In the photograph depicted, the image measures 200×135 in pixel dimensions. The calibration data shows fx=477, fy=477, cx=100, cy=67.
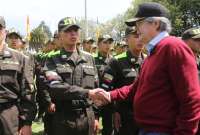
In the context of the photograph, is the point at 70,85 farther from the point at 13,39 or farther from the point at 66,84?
the point at 13,39

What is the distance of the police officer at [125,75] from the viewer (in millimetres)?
6820

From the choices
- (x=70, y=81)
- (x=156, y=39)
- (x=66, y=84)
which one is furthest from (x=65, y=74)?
(x=156, y=39)

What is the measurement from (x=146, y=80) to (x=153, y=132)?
48cm

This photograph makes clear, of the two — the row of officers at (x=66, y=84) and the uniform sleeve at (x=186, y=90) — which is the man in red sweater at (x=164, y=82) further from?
the row of officers at (x=66, y=84)

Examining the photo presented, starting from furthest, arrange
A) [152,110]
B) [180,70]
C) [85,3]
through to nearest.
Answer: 1. [85,3]
2. [152,110]
3. [180,70]

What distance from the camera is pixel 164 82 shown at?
423 centimetres

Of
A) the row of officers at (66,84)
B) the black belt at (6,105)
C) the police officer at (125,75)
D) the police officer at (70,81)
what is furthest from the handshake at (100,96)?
the police officer at (125,75)

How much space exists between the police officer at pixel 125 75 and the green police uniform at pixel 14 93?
1.43 m

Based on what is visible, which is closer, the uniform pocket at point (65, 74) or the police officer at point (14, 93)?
the police officer at point (14, 93)

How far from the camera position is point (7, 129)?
568cm

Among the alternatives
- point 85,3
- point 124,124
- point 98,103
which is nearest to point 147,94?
point 98,103

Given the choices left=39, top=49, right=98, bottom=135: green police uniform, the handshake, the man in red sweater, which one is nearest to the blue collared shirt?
the man in red sweater

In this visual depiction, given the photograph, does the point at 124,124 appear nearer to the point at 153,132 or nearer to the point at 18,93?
the point at 18,93

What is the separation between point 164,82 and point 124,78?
2.71 metres
